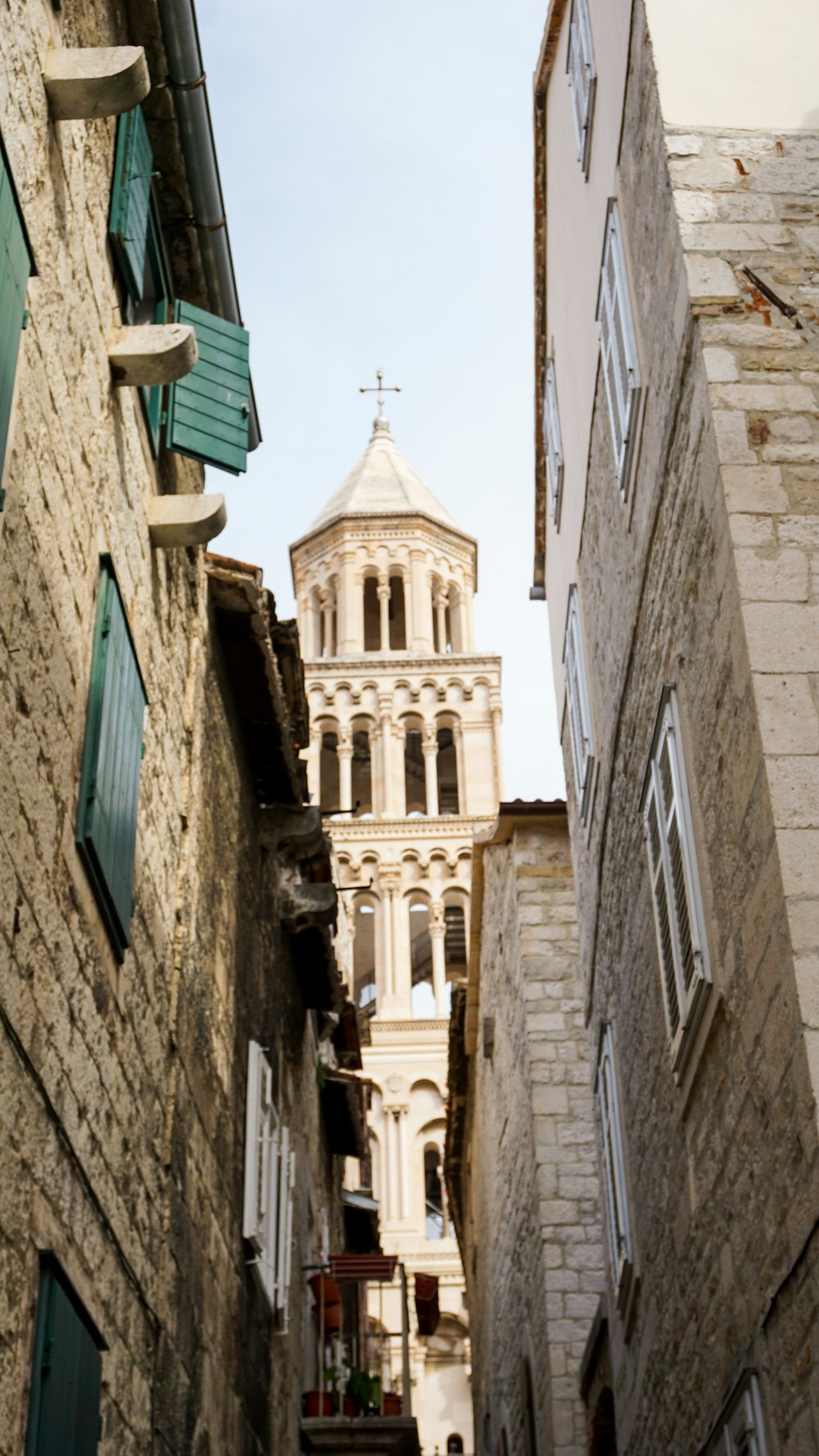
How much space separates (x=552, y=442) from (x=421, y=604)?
33168 mm

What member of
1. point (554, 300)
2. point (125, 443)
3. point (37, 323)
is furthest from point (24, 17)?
point (554, 300)

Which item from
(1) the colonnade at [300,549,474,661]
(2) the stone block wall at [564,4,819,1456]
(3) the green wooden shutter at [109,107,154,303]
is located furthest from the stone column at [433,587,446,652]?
(3) the green wooden shutter at [109,107,154,303]

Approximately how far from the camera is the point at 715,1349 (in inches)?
291

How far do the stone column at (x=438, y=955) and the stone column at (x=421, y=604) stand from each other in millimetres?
7209

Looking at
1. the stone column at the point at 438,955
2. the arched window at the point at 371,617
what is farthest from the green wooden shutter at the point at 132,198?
the arched window at the point at 371,617

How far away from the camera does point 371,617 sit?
156 ft

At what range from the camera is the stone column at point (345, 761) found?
139 feet

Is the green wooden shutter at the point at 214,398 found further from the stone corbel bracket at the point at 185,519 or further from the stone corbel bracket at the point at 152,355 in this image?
the stone corbel bracket at the point at 152,355

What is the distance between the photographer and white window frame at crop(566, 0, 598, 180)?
10016 millimetres

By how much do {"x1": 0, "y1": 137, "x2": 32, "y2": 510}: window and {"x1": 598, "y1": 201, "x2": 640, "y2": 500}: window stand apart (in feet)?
12.4

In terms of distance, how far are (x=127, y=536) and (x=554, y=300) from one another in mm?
5754

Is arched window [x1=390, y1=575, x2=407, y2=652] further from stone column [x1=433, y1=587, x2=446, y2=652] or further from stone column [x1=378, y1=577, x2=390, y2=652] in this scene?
stone column [x1=433, y1=587, x2=446, y2=652]

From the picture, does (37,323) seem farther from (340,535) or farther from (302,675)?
(340,535)

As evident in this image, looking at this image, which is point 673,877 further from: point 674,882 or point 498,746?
point 498,746
